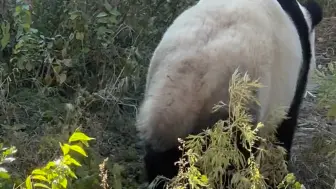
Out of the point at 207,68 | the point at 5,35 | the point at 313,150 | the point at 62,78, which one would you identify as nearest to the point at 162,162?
the point at 207,68

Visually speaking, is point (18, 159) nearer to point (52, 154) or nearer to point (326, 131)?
point (52, 154)

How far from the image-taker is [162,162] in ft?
12.4

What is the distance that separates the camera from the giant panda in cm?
367

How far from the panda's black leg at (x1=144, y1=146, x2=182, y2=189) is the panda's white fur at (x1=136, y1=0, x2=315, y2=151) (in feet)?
0.14

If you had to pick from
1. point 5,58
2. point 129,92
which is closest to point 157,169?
point 129,92

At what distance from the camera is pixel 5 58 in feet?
18.1

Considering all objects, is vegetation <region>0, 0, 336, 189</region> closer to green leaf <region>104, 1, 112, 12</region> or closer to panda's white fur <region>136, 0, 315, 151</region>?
green leaf <region>104, 1, 112, 12</region>

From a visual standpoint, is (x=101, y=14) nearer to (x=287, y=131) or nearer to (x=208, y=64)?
(x=287, y=131)

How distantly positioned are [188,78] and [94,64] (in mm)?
2080

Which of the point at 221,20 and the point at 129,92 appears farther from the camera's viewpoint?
the point at 129,92

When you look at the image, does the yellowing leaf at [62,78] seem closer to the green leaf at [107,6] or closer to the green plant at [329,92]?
the green leaf at [107,6]

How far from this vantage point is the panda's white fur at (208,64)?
12.0 feet

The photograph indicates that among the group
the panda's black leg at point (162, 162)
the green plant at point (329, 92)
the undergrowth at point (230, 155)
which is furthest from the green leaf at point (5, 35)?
the undergrowth at point (230, 155)

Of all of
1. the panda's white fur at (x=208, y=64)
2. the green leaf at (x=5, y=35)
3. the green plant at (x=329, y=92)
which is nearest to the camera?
the panda's white fur at (x=208, y=64)
